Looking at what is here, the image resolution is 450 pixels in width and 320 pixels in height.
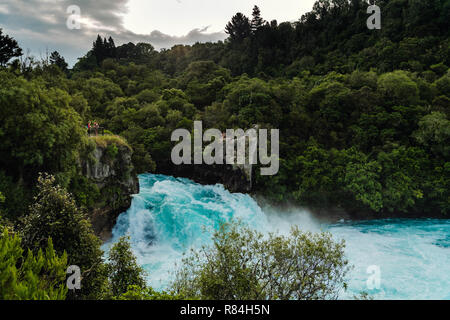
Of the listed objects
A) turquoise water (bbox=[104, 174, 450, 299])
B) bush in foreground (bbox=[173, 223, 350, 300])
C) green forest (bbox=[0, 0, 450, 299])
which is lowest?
turquoise water (bbox=[104, 174, 450, 299])

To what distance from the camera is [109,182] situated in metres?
22.8

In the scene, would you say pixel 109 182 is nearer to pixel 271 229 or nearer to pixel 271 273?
pixel 271 273

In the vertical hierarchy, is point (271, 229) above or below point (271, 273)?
below

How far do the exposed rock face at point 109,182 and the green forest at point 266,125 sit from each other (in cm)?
83

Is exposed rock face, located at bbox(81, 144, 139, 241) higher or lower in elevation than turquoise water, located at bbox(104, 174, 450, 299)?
higher

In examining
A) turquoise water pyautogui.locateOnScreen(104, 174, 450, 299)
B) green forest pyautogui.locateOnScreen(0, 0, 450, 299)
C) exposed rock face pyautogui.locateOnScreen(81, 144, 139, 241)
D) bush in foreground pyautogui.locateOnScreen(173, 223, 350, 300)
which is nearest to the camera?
bush in foreground pyautogui.locateOnScreen(173, 223, 350, 300)

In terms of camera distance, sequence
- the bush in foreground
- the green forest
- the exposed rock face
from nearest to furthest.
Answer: the bush in foreground
the green forest
the exposed rock face

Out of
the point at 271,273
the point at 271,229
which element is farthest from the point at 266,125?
the point at 271,273

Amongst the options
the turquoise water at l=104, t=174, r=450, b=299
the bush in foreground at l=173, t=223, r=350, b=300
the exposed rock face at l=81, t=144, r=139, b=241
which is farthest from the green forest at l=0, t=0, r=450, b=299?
the turquoise water at l=104, t=174, r=450, b=299

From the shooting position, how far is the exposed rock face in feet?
69.3

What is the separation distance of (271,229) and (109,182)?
54.9 ft

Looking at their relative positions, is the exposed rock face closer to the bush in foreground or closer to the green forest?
the green forest

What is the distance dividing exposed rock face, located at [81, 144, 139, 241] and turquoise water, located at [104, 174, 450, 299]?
3.13 ft
